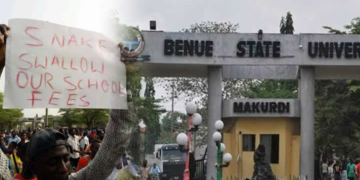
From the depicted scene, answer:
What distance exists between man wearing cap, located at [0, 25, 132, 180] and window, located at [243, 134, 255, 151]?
25441 mm

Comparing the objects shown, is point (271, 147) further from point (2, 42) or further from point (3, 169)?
point (2, 42)

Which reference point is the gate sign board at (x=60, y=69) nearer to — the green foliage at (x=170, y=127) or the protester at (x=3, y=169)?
the protester at (x=3, y=169)

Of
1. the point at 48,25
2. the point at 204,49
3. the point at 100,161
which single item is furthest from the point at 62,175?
the point at 204,49

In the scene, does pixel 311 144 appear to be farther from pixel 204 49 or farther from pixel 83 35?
pixel 83 35

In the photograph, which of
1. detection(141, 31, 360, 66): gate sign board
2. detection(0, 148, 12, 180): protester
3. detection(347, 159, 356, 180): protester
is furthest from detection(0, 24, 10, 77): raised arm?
detection(347, 159, 356, 180): protester

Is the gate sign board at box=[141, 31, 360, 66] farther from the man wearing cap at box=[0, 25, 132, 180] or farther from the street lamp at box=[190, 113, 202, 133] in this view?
the man wearing cap at box=[0, 25, 132, 180]

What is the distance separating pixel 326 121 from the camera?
39.9m

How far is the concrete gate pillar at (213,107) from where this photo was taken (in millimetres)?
25203

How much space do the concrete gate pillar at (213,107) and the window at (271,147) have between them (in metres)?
3.65

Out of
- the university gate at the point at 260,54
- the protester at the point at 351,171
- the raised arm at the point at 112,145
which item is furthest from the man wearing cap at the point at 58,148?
the protester at the point at 351,171

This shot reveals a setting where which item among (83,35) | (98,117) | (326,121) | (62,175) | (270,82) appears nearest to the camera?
(62,175)

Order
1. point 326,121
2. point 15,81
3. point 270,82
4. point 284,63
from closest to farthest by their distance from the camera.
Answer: point 15,81, point 284,63, point 326,121, point 270,82

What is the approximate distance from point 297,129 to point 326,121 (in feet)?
38.5

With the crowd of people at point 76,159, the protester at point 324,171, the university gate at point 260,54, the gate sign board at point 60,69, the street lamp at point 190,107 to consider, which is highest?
the university gate at point 260,54
